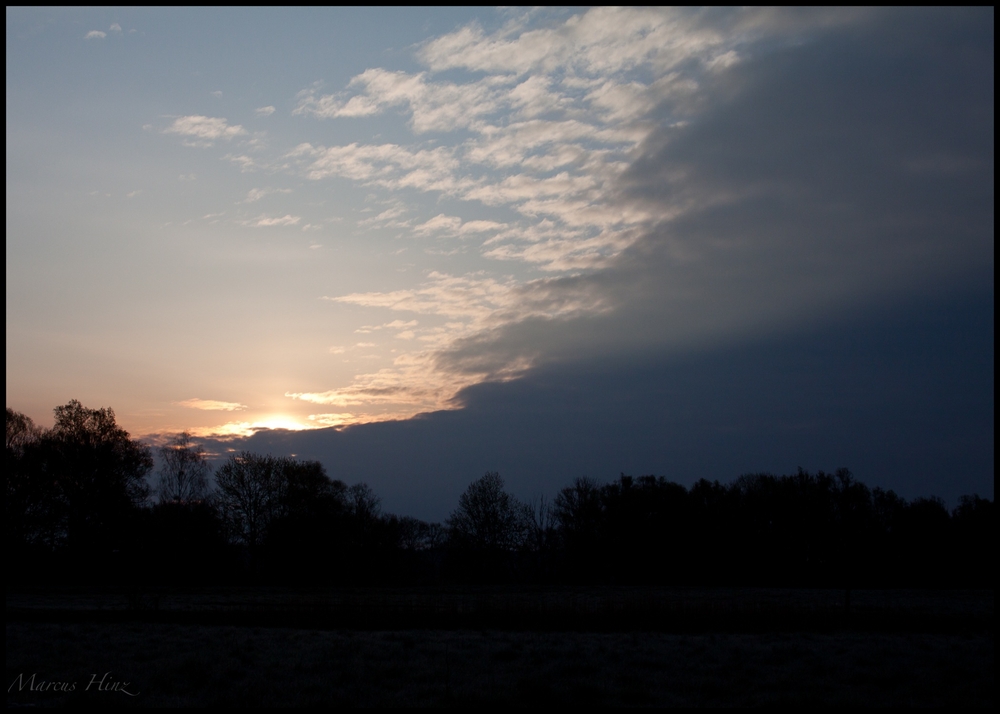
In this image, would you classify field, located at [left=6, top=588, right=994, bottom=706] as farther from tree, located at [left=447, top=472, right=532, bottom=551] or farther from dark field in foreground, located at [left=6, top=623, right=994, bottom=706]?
tree, located at [left=447, top=472, right=532, bottom=551]

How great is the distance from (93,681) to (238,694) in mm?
3431

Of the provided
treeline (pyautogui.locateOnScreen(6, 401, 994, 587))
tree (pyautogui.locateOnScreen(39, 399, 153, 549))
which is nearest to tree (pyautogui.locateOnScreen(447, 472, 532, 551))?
treeline (pyautogui.locateOnScreen(6, 401, 994, 587))

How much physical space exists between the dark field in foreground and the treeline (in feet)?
131

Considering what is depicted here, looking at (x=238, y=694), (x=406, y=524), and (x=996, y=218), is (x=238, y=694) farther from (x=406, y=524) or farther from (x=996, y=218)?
(x=406, y=524)

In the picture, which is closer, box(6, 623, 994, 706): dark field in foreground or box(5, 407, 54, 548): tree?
box(6, 623, 994, 706): dark field in foreground

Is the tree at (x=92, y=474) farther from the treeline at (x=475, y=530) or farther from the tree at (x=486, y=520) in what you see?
the tree at (x=486, y=520)

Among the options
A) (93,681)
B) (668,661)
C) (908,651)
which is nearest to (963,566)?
(908,651)

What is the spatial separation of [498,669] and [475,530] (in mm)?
66612

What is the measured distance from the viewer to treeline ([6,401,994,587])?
57062 mm

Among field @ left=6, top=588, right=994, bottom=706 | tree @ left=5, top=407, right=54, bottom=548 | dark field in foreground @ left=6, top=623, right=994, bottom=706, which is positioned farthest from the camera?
tree @ left=5, top=407, right=54, bottom=548

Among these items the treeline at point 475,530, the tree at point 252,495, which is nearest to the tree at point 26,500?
the treeline at point 475,530

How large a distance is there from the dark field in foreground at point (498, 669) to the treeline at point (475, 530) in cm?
3978

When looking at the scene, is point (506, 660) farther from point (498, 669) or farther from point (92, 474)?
point (92, 474)

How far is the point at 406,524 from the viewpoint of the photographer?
386 feet
